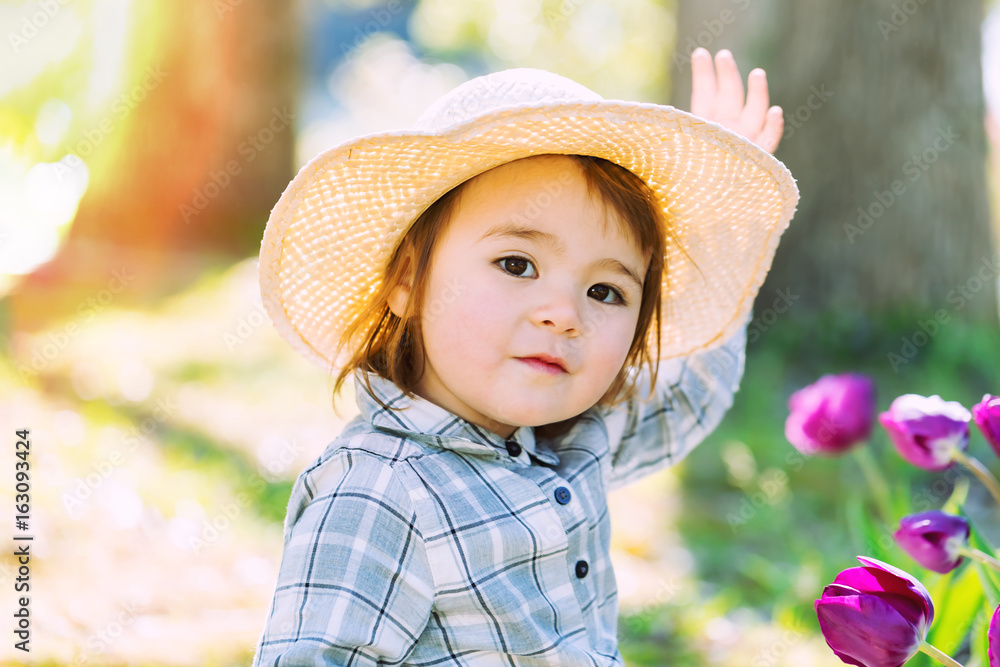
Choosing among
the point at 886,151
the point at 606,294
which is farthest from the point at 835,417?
the point at 886,151

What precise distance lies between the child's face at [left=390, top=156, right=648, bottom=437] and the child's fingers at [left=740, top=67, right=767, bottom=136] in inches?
18.3

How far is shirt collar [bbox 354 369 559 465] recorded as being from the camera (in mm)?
1378

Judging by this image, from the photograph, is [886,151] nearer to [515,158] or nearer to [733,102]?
[733,102]

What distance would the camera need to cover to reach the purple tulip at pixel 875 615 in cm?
107

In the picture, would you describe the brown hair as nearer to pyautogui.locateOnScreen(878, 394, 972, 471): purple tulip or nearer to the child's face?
the child's face

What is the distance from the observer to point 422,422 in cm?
141

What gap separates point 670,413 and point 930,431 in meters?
0.49

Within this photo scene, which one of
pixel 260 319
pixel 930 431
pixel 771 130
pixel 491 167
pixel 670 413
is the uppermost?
pixel 771 130

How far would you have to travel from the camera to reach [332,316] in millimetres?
1639

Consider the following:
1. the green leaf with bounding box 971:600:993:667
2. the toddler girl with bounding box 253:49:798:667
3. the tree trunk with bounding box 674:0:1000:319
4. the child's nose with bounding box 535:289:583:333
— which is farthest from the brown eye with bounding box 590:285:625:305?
the tree trunk with bounding box 674:0:1000:319

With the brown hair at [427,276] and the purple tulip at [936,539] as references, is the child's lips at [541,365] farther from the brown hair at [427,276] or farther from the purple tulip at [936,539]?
the purple tulip at [936,539]

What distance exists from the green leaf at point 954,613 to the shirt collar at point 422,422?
88 cm

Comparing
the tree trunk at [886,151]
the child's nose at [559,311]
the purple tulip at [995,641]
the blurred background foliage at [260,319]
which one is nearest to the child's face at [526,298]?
the child's nose at [559,311]

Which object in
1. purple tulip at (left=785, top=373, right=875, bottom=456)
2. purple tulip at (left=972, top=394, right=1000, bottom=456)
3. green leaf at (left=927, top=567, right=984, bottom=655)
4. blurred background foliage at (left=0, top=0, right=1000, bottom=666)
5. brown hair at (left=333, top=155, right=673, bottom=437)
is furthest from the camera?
blurred background foliage at (left=0, top=0, right=1000, bottom=666)
